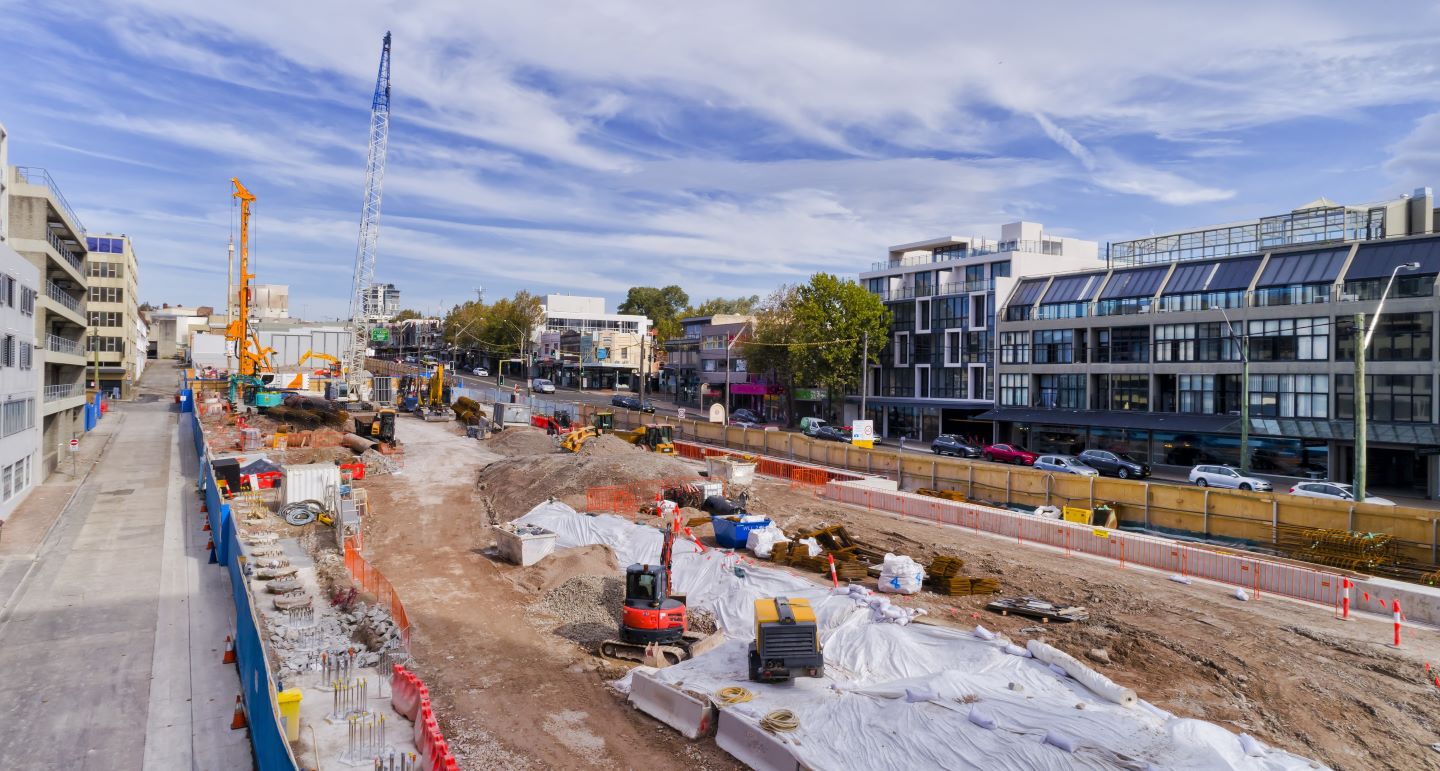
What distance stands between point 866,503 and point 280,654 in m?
25.5

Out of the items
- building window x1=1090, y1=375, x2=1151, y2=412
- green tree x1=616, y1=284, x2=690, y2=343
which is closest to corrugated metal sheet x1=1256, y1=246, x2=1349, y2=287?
building window x1=1090, y1=375, x2=1151, y2=412

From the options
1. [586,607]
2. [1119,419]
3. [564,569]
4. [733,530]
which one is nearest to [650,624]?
[586,607]

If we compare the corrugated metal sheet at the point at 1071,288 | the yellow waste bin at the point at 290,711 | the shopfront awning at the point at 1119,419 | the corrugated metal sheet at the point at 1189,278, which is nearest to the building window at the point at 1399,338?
the shopfront awning at the point at 1119,419

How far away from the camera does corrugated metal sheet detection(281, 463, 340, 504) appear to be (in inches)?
1304

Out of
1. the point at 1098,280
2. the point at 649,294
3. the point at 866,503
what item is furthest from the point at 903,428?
the point at 649,294

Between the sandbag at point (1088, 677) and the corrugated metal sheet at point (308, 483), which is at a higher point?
the corrugated metal sheet at point (308, 483)

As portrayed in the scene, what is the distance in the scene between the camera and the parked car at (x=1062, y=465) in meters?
42.7

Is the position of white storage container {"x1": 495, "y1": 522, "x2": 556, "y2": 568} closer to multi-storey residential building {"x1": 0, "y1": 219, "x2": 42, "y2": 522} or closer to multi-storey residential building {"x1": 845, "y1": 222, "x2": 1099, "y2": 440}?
multi-storey residential building {"x1": 0, "y1": 219, "x2": 42, "y2": 522}

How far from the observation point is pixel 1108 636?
1903 cm

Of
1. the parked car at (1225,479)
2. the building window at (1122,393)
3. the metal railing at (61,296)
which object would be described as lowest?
the parked car at (1225,479)

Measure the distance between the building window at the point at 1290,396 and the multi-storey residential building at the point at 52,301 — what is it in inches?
2470

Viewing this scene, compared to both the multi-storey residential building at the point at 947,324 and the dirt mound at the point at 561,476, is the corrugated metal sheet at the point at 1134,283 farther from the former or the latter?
the dirt mound at the point at 561,476

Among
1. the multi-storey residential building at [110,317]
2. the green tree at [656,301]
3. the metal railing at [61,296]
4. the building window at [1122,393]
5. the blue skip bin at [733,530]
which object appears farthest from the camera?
the green tree at [656,301]

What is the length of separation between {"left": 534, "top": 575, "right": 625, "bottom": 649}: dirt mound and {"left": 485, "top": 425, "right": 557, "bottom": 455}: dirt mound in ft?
93.4
